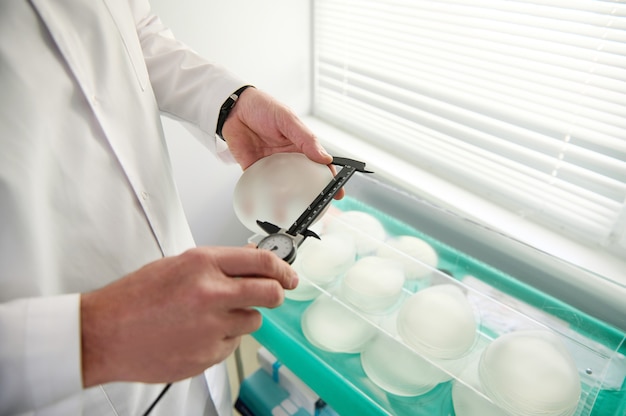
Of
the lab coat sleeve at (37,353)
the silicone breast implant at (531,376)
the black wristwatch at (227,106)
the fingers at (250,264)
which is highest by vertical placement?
the black wristwatch at (227,106)

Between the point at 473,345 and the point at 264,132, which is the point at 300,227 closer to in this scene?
the point at 264,132

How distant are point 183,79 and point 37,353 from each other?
62cm

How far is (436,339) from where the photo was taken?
76 centimetres

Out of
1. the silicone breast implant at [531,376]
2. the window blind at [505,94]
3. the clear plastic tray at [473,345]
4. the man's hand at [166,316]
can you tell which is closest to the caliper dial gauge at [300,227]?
the man's hand at [166,316]

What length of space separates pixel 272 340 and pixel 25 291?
0.59m

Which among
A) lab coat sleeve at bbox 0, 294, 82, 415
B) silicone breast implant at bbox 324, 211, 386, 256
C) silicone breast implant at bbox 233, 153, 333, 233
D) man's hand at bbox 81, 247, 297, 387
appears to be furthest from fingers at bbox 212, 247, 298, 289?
silicone breast implant at bbox 324, 211, 386, 256

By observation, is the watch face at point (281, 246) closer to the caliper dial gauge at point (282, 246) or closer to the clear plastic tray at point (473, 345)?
the caliper dial gauge at point (282, 246)

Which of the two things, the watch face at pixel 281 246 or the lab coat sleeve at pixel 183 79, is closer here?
the watch face at pixel 281 246

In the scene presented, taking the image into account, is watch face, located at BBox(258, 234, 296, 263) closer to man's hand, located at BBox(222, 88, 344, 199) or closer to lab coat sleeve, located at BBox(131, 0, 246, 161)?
man's hand, located at BBox(222, 88, 344, 199)

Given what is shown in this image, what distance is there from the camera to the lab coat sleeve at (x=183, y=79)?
80cm

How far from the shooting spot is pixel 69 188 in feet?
1.79

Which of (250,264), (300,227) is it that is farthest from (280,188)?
(250,264)

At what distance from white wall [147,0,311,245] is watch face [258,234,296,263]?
0.88 m

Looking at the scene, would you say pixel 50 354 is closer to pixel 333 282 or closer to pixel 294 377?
pixel 333 282
